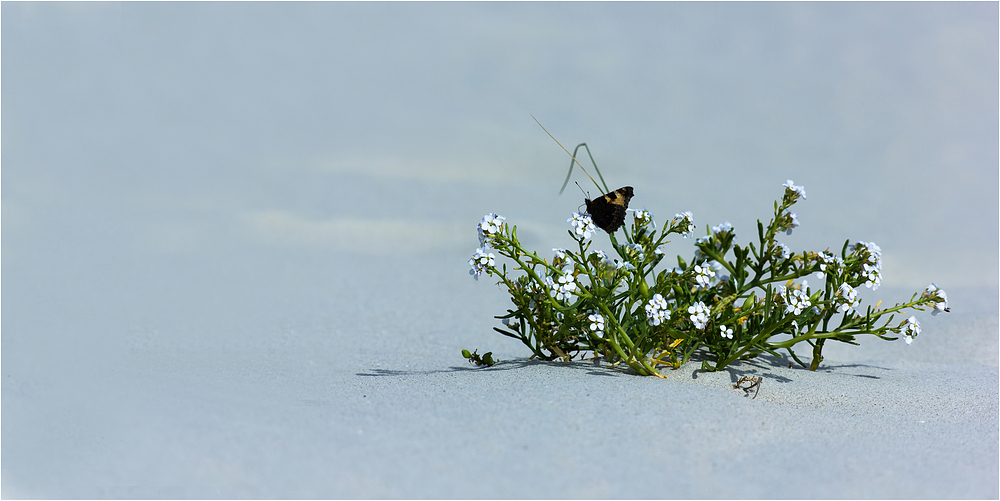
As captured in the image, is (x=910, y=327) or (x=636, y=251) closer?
(x=636, y=251)

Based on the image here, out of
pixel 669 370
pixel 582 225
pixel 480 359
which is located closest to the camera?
pixel 582 225

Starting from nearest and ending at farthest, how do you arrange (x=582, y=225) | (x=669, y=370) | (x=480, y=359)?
(x=582, y=225) → (x=669, y=370) → (x=480, y=359)

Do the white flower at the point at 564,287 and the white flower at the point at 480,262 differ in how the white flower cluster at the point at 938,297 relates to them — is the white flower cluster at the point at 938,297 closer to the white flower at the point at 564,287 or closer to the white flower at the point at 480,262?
the white flower at the point at 564,287

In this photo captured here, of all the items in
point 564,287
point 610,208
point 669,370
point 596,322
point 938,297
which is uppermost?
point 610,208

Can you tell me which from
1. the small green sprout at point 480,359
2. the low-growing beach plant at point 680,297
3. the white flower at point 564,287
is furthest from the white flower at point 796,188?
the small green sprout at point 480,359

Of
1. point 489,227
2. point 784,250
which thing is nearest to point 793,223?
point 784,250

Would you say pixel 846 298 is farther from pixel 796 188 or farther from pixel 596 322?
pixel 596 322

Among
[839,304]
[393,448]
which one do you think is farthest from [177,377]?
[839,304]

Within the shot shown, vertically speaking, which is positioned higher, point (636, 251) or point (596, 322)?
point (636, 251)
